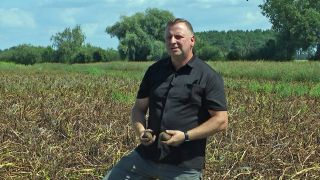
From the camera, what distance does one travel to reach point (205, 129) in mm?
3889

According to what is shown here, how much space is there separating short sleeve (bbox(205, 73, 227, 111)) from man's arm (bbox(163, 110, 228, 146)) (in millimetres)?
41

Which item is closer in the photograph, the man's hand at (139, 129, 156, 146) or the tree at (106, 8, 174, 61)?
the man's hand at (139, 129, 156, 146)

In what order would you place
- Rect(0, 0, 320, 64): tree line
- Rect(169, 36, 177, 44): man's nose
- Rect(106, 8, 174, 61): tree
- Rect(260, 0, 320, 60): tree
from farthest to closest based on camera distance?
Rect(106, 8, 174, 61): tree < Rect(260, 0, 320, 60): tree < Rect(0, 0, 320, 64): tree line < Rect(169, 36, 177, 44): man's nose

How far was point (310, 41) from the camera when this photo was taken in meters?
68.0

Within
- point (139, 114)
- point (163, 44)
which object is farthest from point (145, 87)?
point (163, 44)

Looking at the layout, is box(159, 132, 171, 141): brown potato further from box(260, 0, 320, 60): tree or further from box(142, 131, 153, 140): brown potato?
box(260, 0, 320, 60): tree

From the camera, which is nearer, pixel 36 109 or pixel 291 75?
pixel 36 109

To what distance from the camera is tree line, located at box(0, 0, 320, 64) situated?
64250 millimetres

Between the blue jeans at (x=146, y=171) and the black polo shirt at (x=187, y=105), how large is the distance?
5 centimetres

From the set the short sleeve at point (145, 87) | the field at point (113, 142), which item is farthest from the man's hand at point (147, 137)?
the field at point (113, 142)

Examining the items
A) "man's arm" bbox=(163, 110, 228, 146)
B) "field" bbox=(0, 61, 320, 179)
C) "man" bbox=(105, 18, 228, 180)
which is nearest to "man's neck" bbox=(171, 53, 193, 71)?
"man" bbox=(105, 18, 228, 180)

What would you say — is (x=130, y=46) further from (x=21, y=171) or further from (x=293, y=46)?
(x=21, y=171)

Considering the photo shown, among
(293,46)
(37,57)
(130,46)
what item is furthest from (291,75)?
(37,57)

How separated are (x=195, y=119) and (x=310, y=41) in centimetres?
6655
